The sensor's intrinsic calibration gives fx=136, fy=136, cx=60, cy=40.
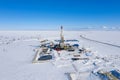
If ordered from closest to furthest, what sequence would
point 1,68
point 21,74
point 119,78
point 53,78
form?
1. point 119,78
2. point 53,78
3. point 21,74
4. point 1,68

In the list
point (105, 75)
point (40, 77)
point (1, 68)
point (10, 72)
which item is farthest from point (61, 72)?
point (1, 68)

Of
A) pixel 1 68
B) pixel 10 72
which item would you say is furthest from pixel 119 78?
pixel 1 68

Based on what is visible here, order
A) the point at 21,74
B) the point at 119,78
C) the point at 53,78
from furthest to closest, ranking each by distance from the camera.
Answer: the point at 21,74, the point at 53,78, the point at 119,78

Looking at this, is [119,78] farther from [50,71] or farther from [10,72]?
[10,72]

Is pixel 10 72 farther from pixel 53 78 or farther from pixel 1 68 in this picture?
pixel 53 78

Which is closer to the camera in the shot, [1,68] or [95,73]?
[95,73]

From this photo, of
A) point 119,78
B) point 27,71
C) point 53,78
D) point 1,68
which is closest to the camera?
point 119,78

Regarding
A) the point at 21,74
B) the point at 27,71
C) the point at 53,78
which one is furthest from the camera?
the point at 27,71

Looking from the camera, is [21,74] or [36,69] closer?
[21,74]
